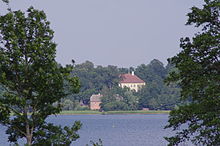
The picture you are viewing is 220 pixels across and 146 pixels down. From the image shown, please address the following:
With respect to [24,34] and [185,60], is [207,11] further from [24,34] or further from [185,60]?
[24,34]

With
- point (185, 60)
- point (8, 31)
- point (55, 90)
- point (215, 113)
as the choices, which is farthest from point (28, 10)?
point (215, 113)

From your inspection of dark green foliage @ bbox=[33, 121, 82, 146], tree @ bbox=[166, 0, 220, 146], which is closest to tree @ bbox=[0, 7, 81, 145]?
dark green foliage @ bbox=[33, 121, 82, 146]

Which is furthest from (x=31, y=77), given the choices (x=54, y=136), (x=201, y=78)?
(x=201, y=78)

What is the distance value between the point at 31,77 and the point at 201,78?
26.1 feet

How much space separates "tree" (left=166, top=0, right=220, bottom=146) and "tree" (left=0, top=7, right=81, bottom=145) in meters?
5.16

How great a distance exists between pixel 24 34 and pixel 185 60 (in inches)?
306

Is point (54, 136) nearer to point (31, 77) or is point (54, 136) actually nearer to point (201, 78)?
point (31, 77)

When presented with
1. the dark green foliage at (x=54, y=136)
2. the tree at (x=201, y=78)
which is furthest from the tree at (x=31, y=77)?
the tree at (x=201, y=78)

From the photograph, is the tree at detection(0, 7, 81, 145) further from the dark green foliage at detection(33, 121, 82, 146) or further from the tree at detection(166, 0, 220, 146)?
the tree at detection(166, 0, 220, 146)

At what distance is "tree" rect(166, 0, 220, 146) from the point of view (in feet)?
82.6

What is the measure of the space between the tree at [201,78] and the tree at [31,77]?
203 inches

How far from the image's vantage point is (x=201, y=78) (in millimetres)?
26031

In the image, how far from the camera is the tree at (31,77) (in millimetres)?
24219

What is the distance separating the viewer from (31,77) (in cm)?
2438
